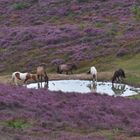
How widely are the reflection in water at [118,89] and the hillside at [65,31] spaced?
44.9ft

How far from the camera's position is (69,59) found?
6150 centimetres

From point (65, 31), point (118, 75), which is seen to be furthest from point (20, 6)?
point (118, 75)

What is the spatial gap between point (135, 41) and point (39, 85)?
65.8 ft

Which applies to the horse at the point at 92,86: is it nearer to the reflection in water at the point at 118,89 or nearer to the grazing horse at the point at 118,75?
the reflection in water at the point at 118,89

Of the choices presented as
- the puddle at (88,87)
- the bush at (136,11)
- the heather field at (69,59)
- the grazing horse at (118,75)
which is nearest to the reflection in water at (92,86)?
the puddle at (88,87)

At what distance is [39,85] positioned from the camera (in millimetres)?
46781

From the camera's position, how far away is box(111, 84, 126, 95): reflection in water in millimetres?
42291

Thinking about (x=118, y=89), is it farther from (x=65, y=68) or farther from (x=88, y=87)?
(x=65, y=68)

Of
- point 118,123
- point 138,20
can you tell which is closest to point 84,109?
point 118,123

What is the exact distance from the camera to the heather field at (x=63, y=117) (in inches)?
850

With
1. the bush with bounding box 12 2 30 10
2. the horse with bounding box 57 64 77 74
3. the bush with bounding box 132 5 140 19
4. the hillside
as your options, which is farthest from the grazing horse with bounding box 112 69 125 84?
→ the bush with bounding box 12 2 30 10

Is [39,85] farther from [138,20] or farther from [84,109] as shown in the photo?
[138,20]

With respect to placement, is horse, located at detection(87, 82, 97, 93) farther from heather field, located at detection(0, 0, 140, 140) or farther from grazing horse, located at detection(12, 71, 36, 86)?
grazing horse, located at detection(12, 71, 36, 86)

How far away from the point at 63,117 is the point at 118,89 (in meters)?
19.7
